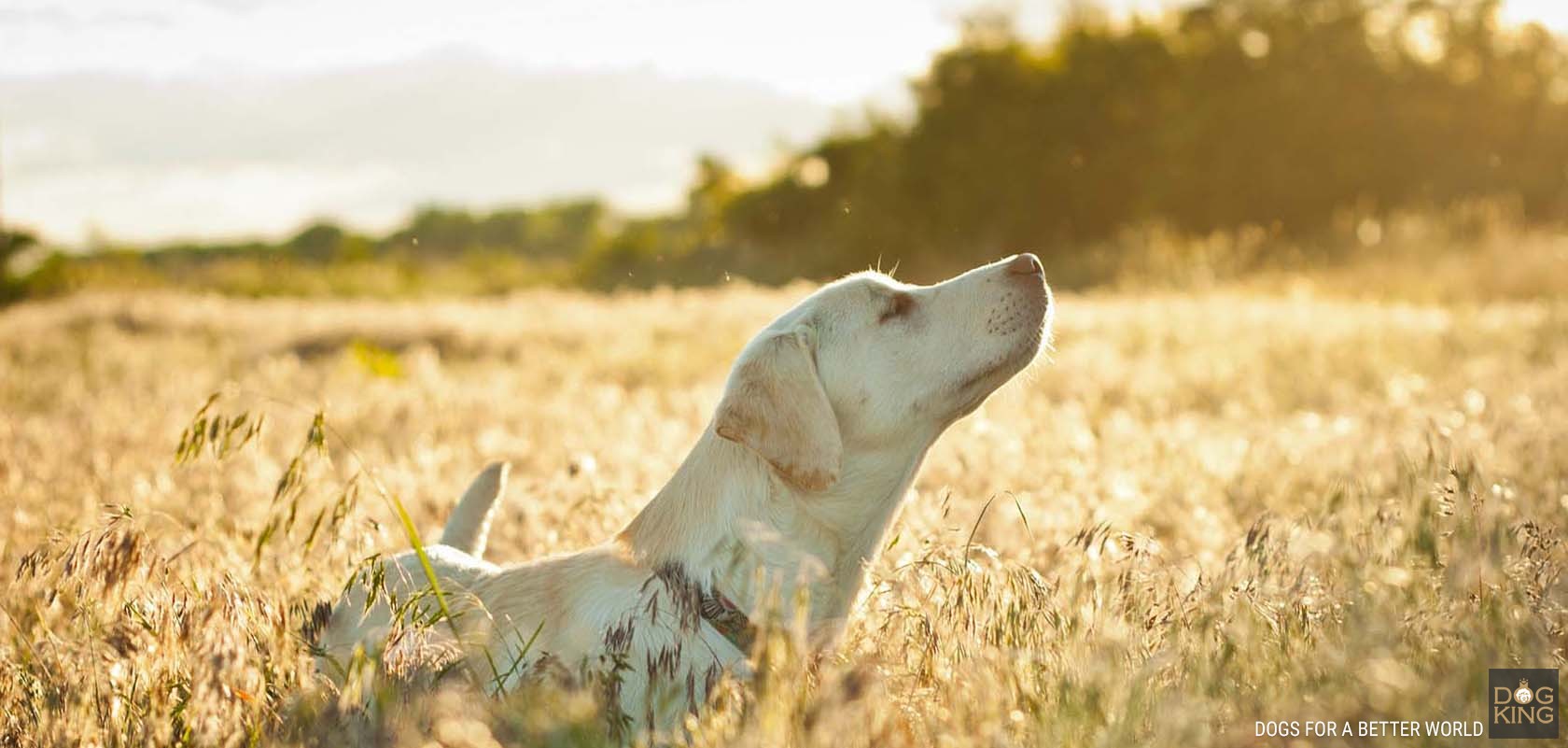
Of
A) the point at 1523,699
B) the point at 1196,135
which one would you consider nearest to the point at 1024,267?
the point at 1523,699

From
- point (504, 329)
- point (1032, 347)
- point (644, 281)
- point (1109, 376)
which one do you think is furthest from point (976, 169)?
point (1032, 347)

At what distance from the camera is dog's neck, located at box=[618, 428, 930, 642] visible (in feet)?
11.2

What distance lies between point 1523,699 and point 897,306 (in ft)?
6.62

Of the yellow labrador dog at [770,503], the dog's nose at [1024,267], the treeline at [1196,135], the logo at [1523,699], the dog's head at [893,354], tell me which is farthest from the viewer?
the treeline at [1196,135]

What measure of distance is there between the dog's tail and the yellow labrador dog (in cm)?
47

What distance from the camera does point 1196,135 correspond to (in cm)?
2627

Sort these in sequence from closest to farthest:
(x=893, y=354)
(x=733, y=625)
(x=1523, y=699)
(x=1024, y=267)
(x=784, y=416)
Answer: (x=1523, y=699), (x=733, y=625), (x=784, y=416), (x=893, y=354), (x=1024, y=267)

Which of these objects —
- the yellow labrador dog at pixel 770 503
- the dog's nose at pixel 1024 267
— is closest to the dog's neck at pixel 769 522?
the yellow labrador dog at pixel 770 503

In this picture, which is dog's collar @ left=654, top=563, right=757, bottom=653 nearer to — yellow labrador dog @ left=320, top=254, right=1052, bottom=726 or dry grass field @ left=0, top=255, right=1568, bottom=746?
yellow labrador dog @ left=320, top=254, right=1052, bottom=726

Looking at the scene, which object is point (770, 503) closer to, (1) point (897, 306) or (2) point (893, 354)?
(2) point (893, 354)

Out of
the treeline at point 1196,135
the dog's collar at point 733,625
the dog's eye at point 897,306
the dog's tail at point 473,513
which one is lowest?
the dog's collar at point 733,625

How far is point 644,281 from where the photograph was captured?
1256 inches

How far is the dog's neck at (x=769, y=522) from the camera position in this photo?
3400 millimetres

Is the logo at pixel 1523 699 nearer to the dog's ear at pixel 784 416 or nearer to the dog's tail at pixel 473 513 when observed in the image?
the dog's ear at pixel 784 416
